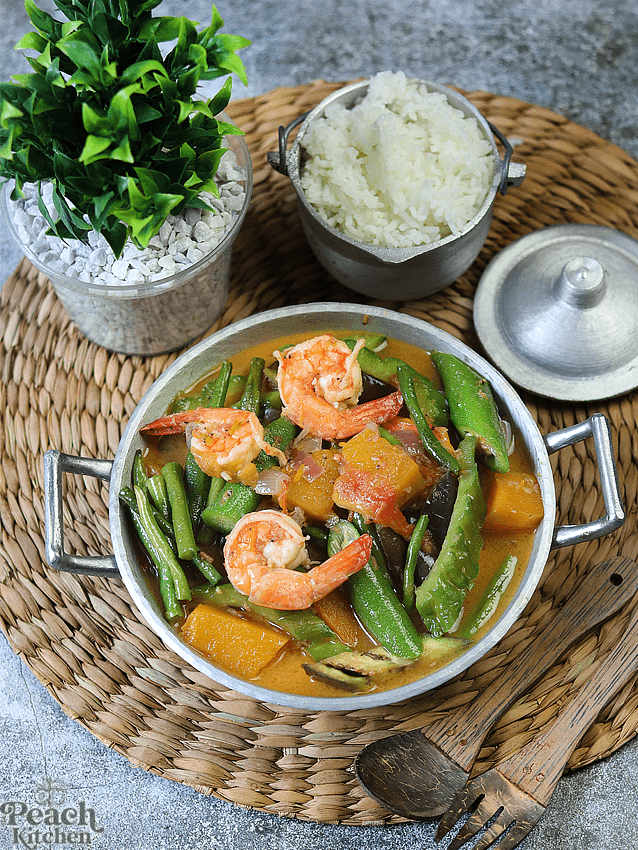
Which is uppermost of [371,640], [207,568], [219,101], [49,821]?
[219,101]

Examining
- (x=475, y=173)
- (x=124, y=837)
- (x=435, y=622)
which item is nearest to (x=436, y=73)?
(x=475, y=173)

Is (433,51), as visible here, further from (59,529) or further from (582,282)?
(59,529)

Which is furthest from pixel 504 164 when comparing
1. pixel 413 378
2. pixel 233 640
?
pixel 233 640

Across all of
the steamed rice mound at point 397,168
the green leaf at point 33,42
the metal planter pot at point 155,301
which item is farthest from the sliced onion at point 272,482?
the green leaf at point 33,42

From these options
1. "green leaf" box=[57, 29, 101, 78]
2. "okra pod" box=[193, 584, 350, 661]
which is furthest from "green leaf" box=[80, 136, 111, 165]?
"okra pod" box=[193, 584, 350, 661]

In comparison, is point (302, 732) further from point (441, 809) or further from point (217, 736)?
point (441, 809)

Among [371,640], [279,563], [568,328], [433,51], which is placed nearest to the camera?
[279,563]

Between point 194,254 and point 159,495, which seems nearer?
point 159,495
